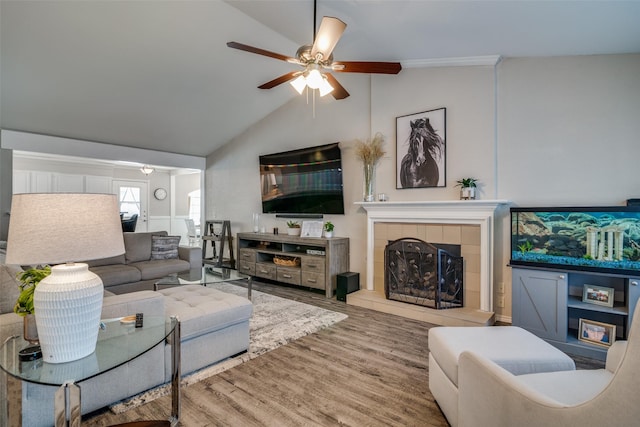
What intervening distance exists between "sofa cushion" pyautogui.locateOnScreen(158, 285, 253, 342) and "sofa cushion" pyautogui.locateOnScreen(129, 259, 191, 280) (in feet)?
5.06

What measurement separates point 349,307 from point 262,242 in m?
2.15

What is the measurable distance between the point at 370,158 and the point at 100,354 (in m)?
3.47

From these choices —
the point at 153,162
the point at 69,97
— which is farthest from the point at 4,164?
the point at 153,162

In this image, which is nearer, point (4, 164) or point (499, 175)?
point (499, 175)

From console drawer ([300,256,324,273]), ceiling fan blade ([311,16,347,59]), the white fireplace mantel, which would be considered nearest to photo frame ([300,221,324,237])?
console drawer ([300,256,324,273])

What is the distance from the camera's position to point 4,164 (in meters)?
4.63

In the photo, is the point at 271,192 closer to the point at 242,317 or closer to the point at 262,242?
the point at 262,242

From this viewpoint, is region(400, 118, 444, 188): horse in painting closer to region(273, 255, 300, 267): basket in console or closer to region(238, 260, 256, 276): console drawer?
region(273, 255, 300, 267): basket in console

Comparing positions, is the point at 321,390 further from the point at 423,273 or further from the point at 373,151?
the point at 373,151

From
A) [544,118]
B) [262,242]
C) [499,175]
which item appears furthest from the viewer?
[262,242]

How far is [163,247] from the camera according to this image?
15.1ft

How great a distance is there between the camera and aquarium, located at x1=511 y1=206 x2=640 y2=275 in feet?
8.02

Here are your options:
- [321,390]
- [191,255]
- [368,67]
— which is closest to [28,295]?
[321,390]

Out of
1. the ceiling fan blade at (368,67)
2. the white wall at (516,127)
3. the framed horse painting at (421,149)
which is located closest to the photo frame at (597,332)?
the white wall at (516,127)
